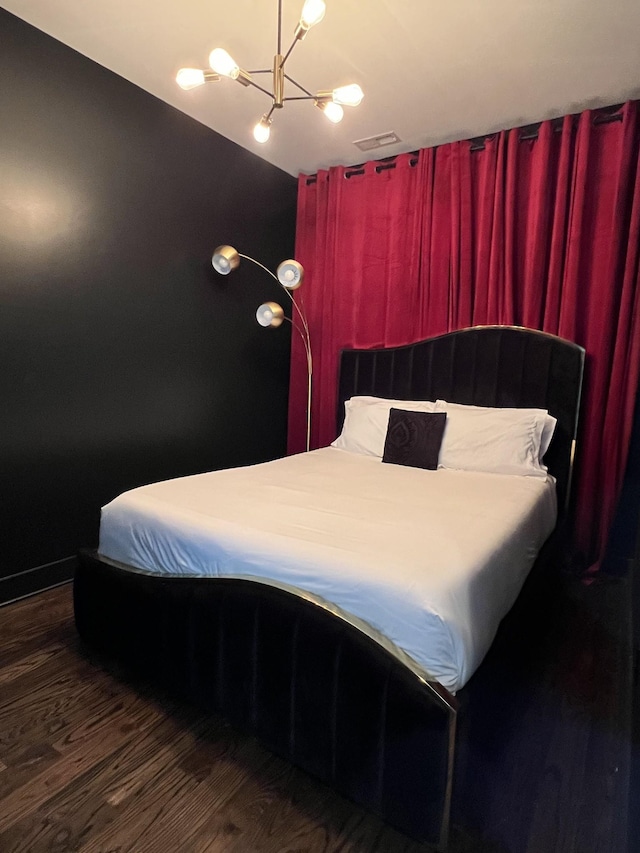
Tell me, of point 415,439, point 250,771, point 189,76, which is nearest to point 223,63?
point 189,76

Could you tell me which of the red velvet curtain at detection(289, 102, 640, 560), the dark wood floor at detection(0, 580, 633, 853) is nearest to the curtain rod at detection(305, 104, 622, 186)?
the red velvet curtain at detection(289, 102, 640, 560)

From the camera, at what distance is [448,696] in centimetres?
113

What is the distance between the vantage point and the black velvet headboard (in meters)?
2.77

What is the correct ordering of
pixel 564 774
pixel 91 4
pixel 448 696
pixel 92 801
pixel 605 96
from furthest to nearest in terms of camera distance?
pixel 605 96, pixel 91 4, pixel 564 774, pixel 92 801, pixel 448 696

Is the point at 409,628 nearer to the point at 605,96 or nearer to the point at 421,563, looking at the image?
the point at 421,563

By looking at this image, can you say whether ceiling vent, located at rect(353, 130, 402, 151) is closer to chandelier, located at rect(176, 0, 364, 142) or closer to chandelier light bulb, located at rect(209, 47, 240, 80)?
chandelier, located at rect(176, 0, 364, 142)

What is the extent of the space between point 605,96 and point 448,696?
2967mm

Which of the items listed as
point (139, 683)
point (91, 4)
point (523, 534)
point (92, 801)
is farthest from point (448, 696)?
point (91, 4)

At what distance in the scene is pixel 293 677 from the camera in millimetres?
1349

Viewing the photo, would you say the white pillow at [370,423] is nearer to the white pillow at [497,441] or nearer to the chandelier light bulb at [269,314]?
the white pillow at [497,441]

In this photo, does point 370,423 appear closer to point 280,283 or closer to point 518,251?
point 280,283

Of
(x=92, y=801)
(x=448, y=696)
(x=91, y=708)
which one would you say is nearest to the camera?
(x=448, y=696)

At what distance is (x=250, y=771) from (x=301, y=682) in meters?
0.35

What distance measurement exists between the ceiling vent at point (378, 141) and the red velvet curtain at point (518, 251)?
Result: 18cm
